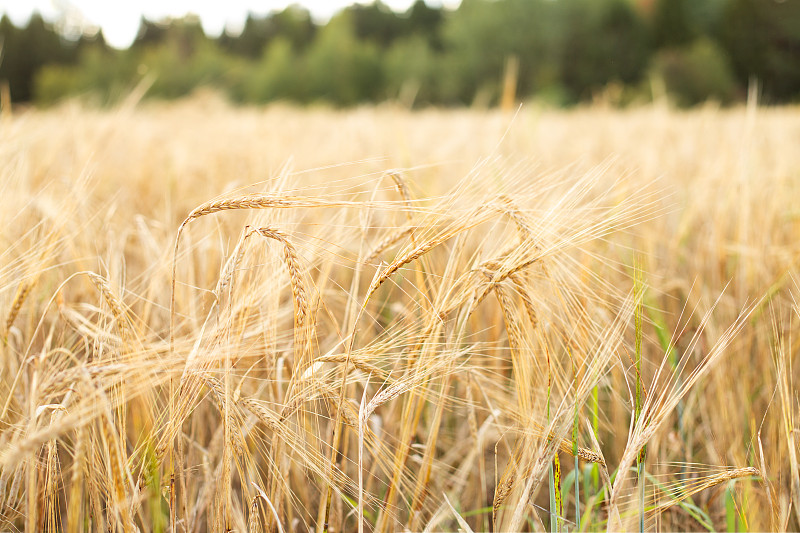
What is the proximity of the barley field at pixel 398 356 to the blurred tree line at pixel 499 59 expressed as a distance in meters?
14.3

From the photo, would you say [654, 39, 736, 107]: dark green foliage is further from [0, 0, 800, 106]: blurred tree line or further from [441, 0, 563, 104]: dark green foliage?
[441, 0, 563, 104]: dark green foliage

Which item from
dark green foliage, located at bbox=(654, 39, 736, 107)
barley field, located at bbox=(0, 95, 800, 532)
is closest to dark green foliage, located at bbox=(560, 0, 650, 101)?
dark green foliage, located at bbox=(654, 39, 736, 107)

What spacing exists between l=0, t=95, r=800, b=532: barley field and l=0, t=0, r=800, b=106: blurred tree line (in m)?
14.3

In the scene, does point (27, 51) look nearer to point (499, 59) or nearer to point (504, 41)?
point (499, 59)

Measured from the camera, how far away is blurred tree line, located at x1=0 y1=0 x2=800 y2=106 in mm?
18953

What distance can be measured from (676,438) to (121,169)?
206 centimetres

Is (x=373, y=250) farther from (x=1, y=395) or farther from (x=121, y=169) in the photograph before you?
(x=121, y=169)

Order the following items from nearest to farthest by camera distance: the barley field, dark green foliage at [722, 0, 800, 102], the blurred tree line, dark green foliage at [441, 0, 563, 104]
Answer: the barley field, the blurred tree line, dark green foliage at [441, 0, 563, 104], dark green foliage at [722, 0, 800, 102]

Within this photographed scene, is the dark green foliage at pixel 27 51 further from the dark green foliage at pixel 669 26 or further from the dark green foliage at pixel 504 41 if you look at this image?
the dark green foliage at pixel 669 26

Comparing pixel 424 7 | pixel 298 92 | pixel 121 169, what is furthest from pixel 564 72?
pixel 121 169

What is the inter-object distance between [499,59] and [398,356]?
22.7 m

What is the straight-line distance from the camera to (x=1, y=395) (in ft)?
2.51

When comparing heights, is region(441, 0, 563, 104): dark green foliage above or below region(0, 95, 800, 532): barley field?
above

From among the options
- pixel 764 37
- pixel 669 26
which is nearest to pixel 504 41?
pixel 669 26
